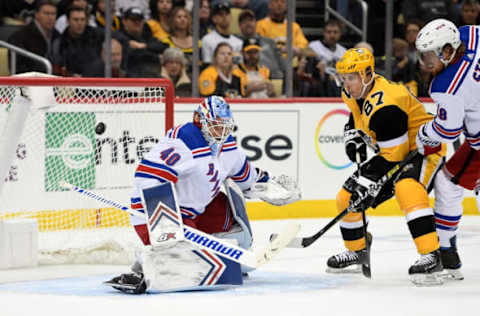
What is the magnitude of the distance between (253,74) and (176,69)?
2.11 ft

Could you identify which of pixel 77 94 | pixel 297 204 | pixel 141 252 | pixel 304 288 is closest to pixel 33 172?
pixel 77 94

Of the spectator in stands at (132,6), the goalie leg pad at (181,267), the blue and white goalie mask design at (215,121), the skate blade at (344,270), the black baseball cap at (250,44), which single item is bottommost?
the skate blade at (344,270)

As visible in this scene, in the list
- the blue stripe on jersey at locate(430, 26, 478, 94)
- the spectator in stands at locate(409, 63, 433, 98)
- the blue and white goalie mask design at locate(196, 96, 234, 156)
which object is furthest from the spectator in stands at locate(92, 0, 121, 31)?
the blue stripe on jersey at locate(430, 26, 478, 94)

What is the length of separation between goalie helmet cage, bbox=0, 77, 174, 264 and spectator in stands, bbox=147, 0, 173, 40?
2.10m

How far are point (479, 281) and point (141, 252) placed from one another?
170cm

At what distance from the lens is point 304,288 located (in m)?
4.52

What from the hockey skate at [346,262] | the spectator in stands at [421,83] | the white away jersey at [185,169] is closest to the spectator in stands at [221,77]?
the spectator in stands at [421,83]

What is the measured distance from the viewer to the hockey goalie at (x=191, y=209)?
4.21 m

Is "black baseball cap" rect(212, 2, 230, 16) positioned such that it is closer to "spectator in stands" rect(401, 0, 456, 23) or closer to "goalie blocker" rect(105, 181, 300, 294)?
"spectator in stands" rect(401, 0, 456, 23)

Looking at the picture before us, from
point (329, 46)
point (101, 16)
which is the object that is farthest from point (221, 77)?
point (329, 46)

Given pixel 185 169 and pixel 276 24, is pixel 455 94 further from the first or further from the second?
pixel 276 24

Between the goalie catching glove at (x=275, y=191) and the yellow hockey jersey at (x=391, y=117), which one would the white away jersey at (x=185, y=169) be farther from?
the yellow hockey jersey at (x=391, y=117)

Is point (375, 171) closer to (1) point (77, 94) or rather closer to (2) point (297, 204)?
(1) point (77, 94)

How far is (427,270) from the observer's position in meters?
4.55
